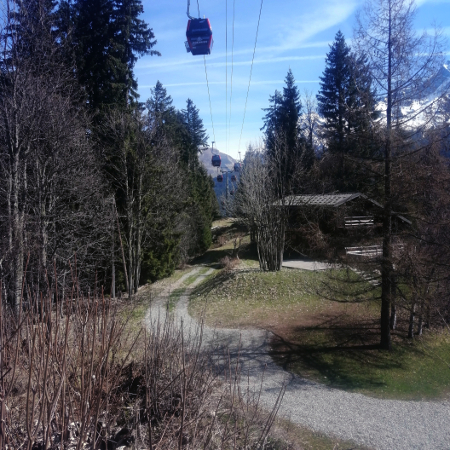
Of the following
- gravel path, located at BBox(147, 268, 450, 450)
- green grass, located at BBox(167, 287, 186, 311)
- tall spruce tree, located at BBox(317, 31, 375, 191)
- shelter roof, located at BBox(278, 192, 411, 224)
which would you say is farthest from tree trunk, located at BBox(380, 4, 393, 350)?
green grass, located at BBox(167, 287, 186, 311)

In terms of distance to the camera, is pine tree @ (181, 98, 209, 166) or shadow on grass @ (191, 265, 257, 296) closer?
shadow on grass @ (191, 265, 257, 296)

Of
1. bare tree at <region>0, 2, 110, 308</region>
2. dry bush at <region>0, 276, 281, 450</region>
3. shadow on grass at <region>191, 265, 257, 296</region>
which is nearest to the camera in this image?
dry bush at <region>0, 276, 281, 450</region>

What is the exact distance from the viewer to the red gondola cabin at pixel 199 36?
10.5 meters

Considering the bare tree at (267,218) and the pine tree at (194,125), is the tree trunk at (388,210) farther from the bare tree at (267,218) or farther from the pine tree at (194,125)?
the pine tree at (194,125)

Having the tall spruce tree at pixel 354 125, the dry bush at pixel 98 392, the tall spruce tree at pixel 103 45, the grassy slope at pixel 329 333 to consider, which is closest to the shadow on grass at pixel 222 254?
the grassy slope at pixel 329 333

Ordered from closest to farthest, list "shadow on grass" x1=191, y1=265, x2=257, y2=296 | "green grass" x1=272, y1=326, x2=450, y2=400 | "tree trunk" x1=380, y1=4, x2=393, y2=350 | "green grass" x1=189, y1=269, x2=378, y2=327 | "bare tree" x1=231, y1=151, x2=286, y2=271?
"green grass" x1=272, y1=326, x2=450, y2=400 < "tree trunk" x1=380, y1=4, x2=393, y2=350 < "green grass" x1=189, y1=269, x2=378, y2=327 < "shadow on grass" x1=191, y1=265, x2=257, y2=296 < "bare tree" x1=231, y1=151, x2=286, y2=271

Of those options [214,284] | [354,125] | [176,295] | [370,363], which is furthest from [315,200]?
[370,363]

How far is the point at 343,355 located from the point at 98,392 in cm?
1140

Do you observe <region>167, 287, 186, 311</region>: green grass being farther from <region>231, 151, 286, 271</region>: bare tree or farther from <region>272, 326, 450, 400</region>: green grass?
<region>272, 326, 450, 400</region>: green grass

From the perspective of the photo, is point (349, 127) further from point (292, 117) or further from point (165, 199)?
point (292, 117)

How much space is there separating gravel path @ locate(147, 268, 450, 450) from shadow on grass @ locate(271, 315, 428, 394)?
0.69m

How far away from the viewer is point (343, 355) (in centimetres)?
1273

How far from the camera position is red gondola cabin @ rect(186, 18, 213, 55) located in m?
10.5

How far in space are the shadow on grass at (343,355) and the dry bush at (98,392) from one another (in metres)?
7.09
